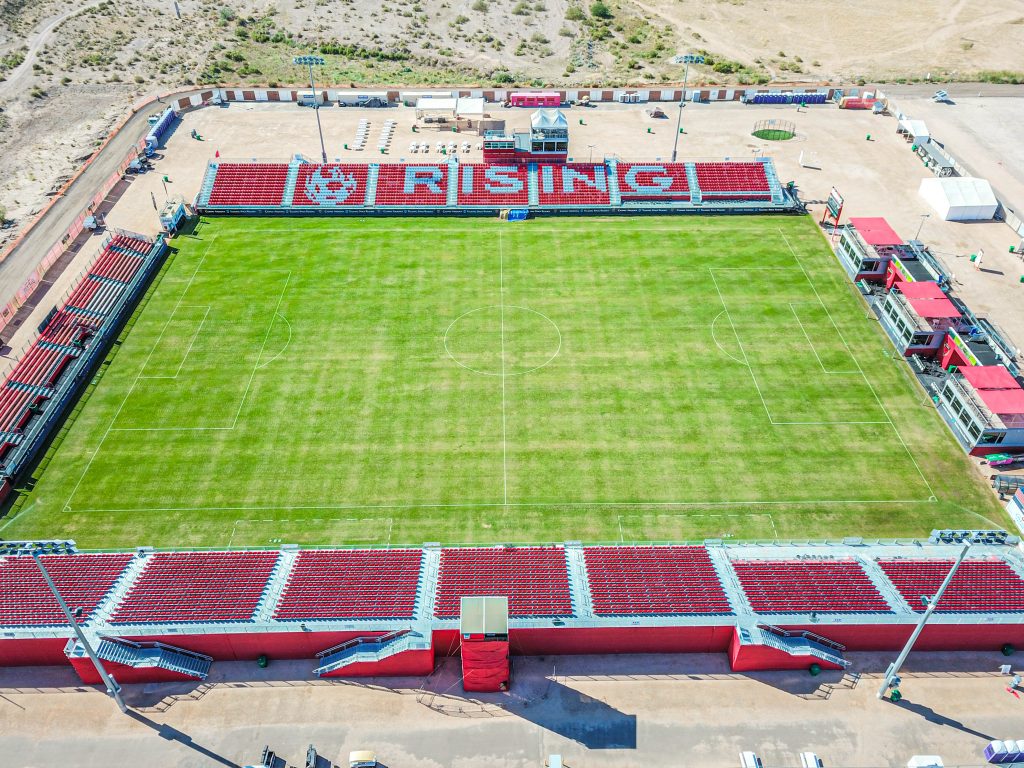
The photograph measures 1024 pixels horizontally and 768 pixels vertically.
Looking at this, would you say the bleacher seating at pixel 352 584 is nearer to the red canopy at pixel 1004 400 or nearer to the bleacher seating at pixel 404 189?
the red canopy at pixel 1004 400

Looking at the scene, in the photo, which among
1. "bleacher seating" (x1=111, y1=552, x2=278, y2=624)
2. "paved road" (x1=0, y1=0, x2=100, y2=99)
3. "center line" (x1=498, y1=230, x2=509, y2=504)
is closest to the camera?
"bleacher seating" (x1=111, y1=552, x2=278, y2=624)

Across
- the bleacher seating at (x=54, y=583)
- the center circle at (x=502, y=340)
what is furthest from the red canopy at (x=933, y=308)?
the bleacher seating at (x=54, y=583)

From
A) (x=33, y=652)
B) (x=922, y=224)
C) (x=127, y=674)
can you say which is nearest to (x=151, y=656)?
(x=127, y=674)

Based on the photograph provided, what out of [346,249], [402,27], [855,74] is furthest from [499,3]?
[346,249]

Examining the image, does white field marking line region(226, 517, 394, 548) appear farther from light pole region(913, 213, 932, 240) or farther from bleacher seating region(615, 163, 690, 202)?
light pole region(913, 213, 932, 240)

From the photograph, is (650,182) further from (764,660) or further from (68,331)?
(68,331)

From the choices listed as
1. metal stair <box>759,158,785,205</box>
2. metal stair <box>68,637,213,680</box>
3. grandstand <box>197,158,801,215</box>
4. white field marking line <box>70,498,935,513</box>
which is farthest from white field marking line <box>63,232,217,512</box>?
metal stair <box>759,158,785,205</box>
